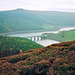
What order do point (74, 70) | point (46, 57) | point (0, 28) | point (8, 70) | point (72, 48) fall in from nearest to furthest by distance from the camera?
1. point (74, 70)
2. point (8, 70)
3. point (46, 57)
4. point (72, 48)
5. point (0, 28)

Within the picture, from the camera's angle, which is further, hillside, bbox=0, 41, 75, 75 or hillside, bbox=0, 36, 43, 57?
hillside, bbox=0, 36, 43, 57

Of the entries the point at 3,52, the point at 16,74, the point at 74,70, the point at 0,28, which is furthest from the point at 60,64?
the point at 0,28

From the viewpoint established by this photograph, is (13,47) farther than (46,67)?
Yes

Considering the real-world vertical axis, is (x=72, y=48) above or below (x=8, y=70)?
above

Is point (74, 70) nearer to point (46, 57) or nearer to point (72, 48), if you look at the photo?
point (46, 57)

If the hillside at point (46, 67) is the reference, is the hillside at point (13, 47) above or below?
below

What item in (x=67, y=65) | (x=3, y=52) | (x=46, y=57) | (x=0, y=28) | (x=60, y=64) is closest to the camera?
(x=67, y=65)

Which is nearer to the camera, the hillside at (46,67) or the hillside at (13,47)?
the hillside at (46,67)

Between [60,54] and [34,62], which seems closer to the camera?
[34,62]

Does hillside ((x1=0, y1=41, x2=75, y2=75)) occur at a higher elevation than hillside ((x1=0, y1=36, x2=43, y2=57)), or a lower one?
higher

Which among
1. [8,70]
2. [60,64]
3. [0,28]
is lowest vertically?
[0,28]

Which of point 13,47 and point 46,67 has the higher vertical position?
point 46,67
